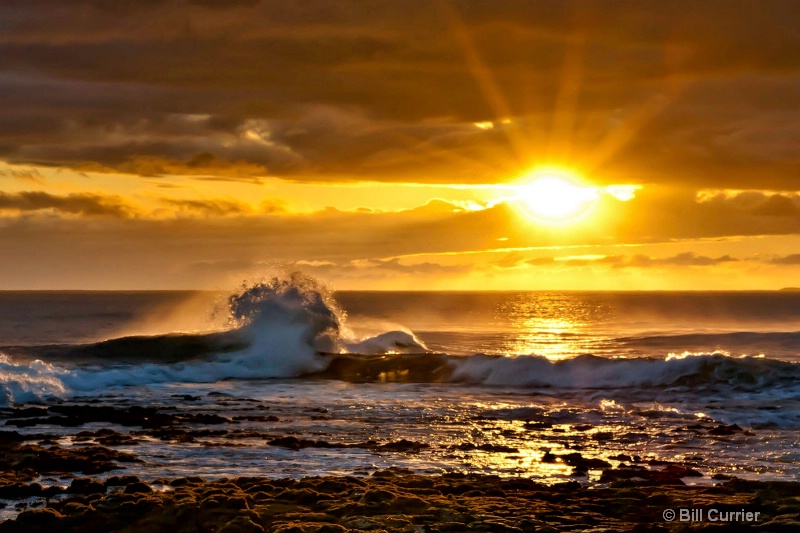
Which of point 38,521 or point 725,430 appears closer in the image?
point 38,521

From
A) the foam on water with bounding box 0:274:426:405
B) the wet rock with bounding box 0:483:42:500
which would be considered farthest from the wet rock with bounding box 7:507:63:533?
the foam on water with bounding box 0:274:426:405

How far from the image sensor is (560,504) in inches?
643

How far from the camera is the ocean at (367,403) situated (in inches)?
848

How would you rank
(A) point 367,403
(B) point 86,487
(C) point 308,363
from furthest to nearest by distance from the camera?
(C) point 308,363
(A) point 367,403
(B) point 86,487

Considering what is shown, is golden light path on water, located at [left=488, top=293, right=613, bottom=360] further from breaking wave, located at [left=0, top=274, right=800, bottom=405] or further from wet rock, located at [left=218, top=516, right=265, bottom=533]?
wet rock, located at [left=218, top=516, right=265, bottom=533]

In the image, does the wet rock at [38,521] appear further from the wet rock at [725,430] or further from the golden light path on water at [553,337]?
the golden light path on water at [553,337]

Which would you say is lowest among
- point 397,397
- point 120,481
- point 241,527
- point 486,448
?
point 241,527

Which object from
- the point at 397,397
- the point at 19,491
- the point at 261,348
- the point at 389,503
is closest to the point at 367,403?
the point at 397,397

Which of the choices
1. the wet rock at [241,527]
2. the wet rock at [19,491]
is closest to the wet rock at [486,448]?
the wet rock at [241,527]

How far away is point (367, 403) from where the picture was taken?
3253 centimetres

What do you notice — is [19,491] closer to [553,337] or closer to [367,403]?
[367,403]

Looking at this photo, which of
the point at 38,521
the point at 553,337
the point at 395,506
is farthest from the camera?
the point at 553,337

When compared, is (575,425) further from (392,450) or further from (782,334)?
(782,334)

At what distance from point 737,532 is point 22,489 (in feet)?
39.8
